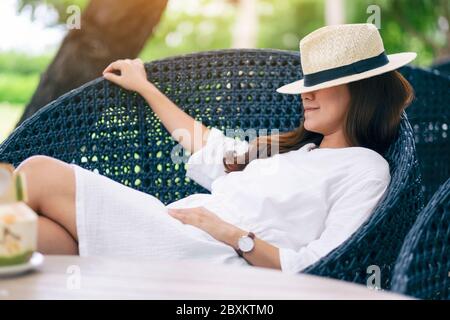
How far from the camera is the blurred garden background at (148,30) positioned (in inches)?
126

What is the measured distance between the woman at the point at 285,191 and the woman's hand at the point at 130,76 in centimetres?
41

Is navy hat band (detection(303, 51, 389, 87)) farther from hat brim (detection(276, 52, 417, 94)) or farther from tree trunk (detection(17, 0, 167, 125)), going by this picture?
tree trunk (detection(17, 0, 167, 125))

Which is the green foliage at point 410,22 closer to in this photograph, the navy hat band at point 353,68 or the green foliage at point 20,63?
the green foliage at point 20,63

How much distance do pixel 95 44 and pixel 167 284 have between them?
2055mm

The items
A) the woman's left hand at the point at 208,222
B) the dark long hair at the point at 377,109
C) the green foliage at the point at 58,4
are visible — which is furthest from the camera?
the green foliage at the point at 58,4

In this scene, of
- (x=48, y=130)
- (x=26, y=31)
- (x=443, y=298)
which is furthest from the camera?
(x=26, y=31)

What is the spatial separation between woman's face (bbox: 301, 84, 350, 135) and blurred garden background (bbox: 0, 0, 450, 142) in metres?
0.54

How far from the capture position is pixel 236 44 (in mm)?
11195

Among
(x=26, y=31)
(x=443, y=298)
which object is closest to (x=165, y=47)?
(x=26, y=31)

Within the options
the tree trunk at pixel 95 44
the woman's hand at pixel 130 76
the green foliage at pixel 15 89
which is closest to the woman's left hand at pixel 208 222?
the woman's hand at pixel 130 76

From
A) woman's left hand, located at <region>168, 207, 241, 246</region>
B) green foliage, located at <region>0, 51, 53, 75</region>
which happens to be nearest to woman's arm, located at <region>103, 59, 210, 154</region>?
woman's left hand, located at <region>168, 207, 241, 246</region>

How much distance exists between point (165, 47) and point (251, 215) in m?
10.1

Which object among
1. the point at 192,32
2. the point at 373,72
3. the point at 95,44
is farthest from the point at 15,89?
the point at 373,72

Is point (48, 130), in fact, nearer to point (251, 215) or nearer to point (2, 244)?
point (251, 215)
